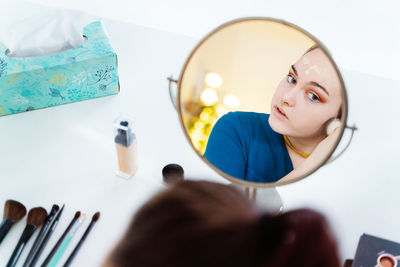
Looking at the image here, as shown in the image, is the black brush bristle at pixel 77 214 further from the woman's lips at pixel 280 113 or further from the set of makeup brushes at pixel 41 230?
the woman's lips at pixel 280 113

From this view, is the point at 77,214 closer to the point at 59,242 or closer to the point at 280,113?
the point at 59,242

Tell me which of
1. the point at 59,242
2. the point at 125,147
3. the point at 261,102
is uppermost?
the point at 261,102

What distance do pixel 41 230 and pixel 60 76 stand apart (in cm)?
30

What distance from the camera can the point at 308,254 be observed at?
298 millimetres

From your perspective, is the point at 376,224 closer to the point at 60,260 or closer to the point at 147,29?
the point at 60,260

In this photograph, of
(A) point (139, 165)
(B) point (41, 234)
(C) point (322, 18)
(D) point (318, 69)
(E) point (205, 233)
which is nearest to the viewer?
(E) point (205, 233)

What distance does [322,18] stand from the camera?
979mm

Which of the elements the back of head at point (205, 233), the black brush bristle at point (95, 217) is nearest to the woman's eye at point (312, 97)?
the back of head at point (205, 233)

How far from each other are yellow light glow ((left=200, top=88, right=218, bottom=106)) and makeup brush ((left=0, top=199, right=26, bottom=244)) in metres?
0.35

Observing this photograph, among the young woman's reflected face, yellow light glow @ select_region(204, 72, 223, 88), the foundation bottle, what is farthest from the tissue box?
the young woman's reflected face

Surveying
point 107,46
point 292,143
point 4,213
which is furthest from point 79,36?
point 292,143

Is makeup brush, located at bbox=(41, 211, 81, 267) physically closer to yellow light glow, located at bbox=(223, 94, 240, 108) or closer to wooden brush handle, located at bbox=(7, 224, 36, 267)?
wooden brush handle, located at bbox=(7, 224, 36, 267)

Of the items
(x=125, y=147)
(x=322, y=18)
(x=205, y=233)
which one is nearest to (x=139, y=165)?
(x=125, y=147)

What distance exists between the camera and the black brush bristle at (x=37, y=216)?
63cm
